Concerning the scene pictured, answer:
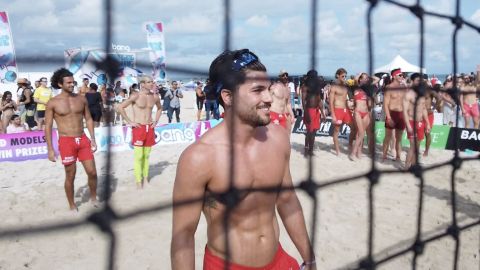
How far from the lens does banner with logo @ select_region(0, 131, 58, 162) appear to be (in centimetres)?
663

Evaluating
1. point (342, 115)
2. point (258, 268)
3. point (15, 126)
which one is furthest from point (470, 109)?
point (15, 126)

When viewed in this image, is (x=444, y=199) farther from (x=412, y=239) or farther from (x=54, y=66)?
(x=54, y=66)

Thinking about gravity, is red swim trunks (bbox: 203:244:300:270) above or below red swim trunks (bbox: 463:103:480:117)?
below

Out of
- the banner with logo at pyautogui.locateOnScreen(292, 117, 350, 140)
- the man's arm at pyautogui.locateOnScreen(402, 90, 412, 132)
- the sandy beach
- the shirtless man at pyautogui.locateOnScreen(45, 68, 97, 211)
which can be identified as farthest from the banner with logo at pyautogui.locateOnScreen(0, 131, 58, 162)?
the man's arm at pyautogui.locateOnScreen(402, 90, 412, 132)

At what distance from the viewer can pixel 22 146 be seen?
264 inches

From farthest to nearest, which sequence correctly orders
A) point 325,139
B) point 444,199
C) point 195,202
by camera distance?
point 325,139 → point 444,199 → point 195,202

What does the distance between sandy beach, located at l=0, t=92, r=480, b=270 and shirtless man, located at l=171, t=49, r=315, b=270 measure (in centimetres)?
51

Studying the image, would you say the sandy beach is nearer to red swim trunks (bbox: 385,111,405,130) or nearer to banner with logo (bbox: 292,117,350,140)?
red swim trunks (bbox: 385,111,405,130)

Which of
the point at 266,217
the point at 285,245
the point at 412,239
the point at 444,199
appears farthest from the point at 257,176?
the point at 444,199

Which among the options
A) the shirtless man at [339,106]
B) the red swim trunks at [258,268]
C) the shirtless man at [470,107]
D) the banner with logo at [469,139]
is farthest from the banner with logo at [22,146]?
the shirtless man at [470,107]

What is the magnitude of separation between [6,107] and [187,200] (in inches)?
248

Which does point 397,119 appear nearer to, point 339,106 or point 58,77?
point 339,106

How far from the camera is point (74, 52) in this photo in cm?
107

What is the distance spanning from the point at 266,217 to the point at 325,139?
6.61 metres
